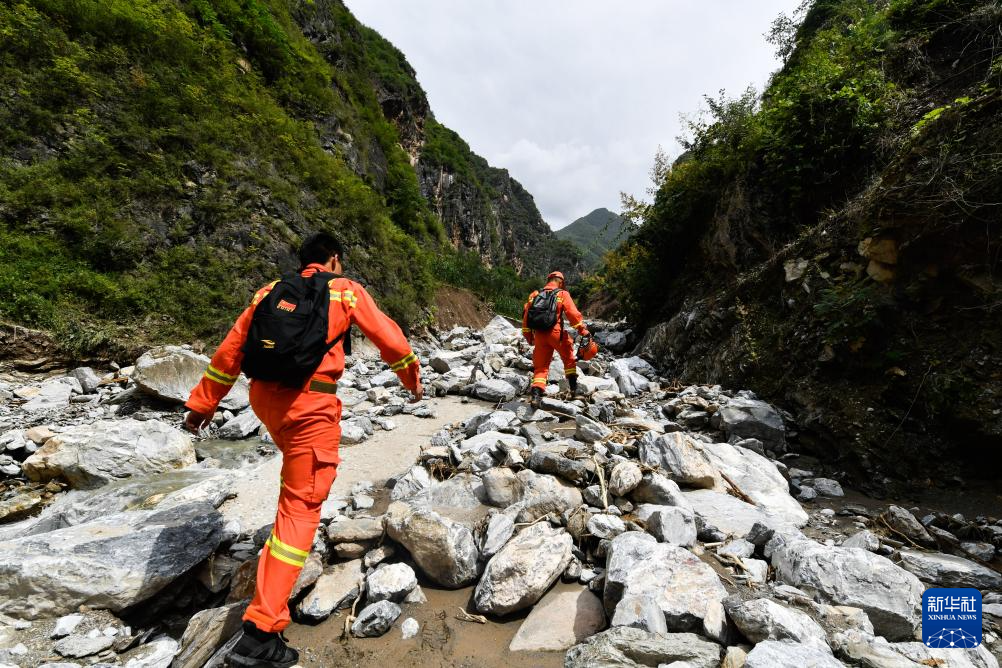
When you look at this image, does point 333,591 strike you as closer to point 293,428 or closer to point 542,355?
point 293,428

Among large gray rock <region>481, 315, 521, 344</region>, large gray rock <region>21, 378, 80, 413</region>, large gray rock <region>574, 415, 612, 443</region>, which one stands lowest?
large gray rock <region>574, 415, 612, 443</region>

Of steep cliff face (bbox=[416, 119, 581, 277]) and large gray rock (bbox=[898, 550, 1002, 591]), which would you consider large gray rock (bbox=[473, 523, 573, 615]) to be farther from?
steep cliff face (bbox=[416, 119, 581, 277])

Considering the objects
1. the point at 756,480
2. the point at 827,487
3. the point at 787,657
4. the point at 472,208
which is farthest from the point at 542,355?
the point at 472,208

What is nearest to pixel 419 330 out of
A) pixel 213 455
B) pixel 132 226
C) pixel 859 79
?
pixel 132 226

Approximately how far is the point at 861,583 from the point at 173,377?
24.8ft

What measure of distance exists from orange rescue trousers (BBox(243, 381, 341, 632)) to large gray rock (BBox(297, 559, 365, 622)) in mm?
205

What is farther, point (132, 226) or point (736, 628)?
point (132, 226)

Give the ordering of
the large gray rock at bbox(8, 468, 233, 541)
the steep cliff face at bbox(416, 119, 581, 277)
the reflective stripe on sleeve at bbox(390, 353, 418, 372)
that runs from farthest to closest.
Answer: the steep cliff face at bbox(416, 119, 581, 277)
the large gray rock at bbox(8, 468, 233, 541)
the reflective stripe on sleeve at bbox(390, 353, 418, 372)

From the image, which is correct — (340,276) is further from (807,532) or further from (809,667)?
(807,532)

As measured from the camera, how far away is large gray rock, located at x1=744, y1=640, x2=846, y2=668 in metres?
1.37

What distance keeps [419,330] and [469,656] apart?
39.3 ft

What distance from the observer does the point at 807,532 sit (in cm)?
310

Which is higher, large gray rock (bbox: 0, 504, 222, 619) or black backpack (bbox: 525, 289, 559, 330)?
black backpack (bbox: 525, 289, 559, 330)

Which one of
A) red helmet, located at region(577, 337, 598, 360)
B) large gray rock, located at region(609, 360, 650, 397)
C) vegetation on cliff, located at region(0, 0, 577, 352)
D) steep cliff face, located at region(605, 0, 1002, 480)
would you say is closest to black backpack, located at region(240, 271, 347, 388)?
red helmet, located at region(577, 337, 598, 360)
